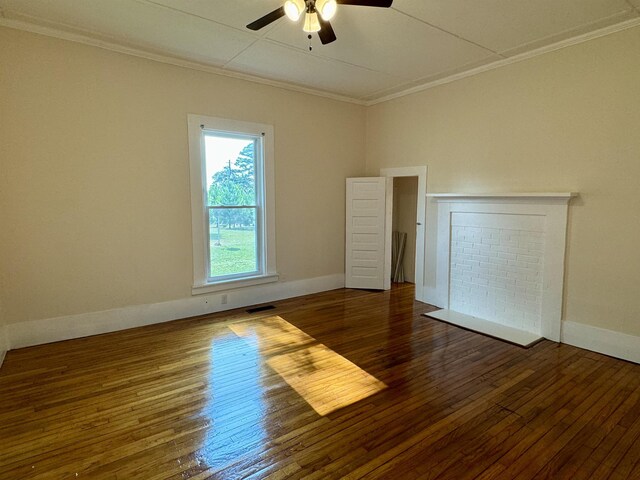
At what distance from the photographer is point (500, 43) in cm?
348

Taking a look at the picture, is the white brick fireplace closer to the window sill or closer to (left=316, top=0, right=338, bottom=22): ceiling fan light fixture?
the window sill

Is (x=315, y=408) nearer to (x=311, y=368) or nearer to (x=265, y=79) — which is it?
(x=311, y=368)

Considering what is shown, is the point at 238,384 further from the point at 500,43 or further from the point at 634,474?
the point at 500,43

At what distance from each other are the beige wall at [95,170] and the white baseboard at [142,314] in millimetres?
82

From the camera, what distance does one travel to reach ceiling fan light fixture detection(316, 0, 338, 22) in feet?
7.50

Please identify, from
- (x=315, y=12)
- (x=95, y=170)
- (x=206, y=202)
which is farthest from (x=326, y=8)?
(x=95, y=170)

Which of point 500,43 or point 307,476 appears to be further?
point 500,43

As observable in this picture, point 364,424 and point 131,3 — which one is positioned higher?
point 131,3

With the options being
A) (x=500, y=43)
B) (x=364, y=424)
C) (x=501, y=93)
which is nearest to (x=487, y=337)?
(x=364, y=424)

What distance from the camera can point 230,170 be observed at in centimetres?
453

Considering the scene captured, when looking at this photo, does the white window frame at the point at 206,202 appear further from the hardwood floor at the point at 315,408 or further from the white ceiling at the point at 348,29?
the hardwood floor at the point at 315,408

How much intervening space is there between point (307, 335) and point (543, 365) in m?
2.17

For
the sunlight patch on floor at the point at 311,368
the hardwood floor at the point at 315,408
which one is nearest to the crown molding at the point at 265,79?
the hardwood floor at the point at 315,408

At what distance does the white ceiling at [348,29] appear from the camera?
284 cm
